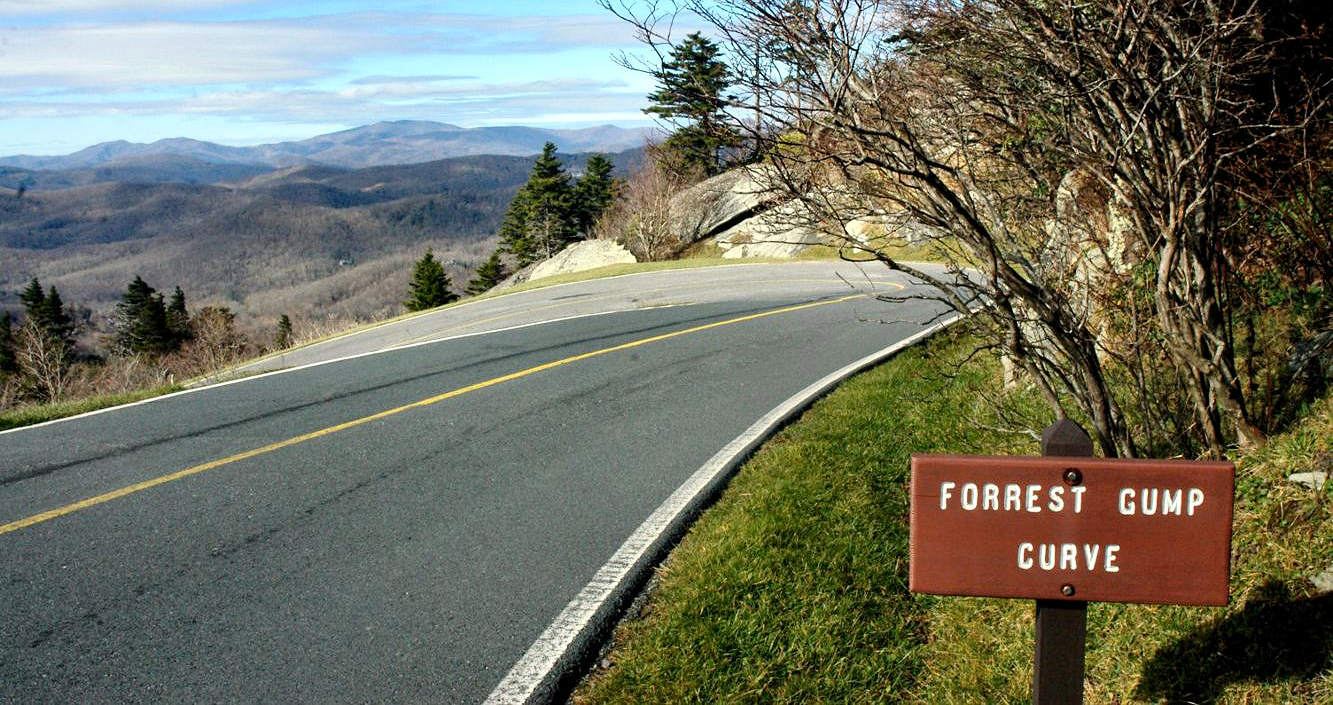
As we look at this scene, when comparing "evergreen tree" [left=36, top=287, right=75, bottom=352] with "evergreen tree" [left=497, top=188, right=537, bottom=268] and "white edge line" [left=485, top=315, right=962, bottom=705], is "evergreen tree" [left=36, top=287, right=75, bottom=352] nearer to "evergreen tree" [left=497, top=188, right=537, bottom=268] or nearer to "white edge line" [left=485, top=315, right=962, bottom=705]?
"evergreen tree" [left=497, top=188, right=537, bottom=268]

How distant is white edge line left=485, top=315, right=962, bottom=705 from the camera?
3592 mm

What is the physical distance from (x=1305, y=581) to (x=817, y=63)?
302 cm

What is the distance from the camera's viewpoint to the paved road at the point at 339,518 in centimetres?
376

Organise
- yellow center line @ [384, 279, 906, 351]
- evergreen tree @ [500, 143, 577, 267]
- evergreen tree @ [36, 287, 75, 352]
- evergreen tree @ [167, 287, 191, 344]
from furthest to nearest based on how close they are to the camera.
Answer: evergreen tree @ [167, 287, 191, 344] < evergreen tree @ [36, 287, 75, 352] < evergreen tree @ [500, 143, 577, 267] < yellow center line @ [384, 279, 906, 351]

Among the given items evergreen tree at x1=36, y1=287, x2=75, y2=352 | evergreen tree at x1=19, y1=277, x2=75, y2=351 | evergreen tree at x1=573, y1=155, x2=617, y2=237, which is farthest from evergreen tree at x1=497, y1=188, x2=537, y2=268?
evergreen tree at x1=19, y1=277, x2=75, y2=351

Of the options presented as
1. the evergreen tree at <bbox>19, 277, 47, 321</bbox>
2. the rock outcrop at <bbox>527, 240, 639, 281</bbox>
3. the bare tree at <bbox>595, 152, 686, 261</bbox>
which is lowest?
the evergreen tree at <bbox>19, 277, 47, 321</bbox>

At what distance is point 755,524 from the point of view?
4973mm

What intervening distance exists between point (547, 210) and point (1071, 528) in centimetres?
6421

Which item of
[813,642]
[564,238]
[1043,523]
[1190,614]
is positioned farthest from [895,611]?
[564,238]

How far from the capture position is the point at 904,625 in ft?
13.3

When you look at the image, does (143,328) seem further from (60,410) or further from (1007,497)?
(1007,497)

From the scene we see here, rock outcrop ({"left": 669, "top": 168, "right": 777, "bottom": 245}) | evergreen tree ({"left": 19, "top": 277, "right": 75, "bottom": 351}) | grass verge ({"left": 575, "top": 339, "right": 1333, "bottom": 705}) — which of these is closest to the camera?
grass verge ({"left": 575, "top": 339, "right": 1333, "bottom": 705})

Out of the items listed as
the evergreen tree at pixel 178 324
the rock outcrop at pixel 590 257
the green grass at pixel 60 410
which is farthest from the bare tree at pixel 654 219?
the evergreen tree at pixel 178 324

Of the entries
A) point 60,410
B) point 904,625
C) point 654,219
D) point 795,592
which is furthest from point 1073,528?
point 654,219
